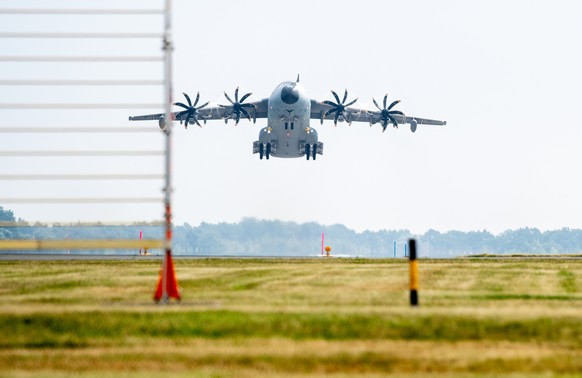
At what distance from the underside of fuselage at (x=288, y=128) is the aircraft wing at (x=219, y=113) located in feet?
24.3

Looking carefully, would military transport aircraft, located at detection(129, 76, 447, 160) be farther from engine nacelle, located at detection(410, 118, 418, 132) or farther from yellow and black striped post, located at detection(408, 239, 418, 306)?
yellow and black striped post, located at detection(408, 239, 418, 306)

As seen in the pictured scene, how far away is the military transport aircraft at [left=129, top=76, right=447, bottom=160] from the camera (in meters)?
95.8

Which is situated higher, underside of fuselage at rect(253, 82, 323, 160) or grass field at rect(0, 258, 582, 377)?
underside of fuselage at rect(253, 82, 323, 160)

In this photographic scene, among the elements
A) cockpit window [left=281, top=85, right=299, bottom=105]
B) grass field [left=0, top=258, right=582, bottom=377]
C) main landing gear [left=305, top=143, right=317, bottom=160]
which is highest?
cockpit window [left=281, top=85, right=299, bottom=105]

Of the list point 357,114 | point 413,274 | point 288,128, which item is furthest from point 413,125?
point 413,274

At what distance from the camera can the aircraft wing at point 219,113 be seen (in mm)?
108375

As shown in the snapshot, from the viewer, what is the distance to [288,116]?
95.6 metres

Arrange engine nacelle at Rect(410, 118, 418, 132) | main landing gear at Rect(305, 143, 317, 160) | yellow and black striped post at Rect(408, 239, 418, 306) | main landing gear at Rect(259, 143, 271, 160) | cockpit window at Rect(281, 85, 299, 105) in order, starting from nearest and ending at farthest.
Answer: yellow and black striped post at Rect(408, 239, 418, 306)
cockpit window at Rect(281, 85, 299, 105)
main landing gear at Rect(305, 143, 317, 160)
main landing gear at Rect(259, 143, 271, 160)
engine nacelle at Rect(410, 118, 418, 132)

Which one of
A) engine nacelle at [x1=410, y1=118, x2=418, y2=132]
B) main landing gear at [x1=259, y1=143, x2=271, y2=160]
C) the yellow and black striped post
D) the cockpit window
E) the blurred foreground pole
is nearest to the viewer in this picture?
the yellow and black striped post

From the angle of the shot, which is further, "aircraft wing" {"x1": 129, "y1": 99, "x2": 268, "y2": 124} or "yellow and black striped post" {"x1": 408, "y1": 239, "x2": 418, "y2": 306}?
"aircraft wing" {"x1": 129, "y1": 99, "x2": 268, "y2": 124}

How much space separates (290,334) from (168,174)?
4.90 metres

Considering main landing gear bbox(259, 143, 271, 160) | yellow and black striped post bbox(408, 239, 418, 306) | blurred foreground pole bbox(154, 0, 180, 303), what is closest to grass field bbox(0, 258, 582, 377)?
yellow and black striped post bbox(408, 239, 418, 306)

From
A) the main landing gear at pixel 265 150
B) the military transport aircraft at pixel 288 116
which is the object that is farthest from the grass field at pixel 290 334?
the main landing gear at pixel 265 150

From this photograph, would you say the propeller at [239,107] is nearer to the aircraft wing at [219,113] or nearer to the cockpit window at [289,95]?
the aircraft wing at [219,113]
